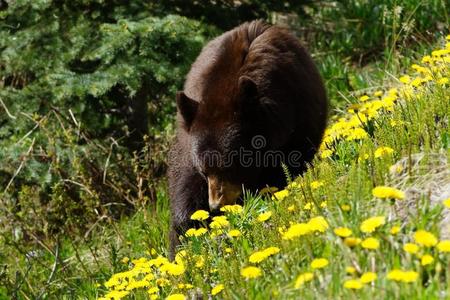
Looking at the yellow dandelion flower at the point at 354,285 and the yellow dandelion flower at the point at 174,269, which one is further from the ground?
the yellow dandelion flower at the point at 354,285

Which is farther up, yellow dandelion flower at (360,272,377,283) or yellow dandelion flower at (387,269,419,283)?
yellow dandelion flower at (387,269,419,283)

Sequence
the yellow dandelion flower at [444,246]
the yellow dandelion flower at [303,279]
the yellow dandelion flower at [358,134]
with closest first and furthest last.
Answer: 1. the yellow dandelion flower at [444,246]
2. the yellow dandelion flower at [303,279]
3. the yellow dandelion flower at [358,134]

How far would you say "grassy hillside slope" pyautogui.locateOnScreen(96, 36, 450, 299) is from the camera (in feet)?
9.29

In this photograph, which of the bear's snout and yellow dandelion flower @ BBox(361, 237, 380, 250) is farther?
the bear's snout

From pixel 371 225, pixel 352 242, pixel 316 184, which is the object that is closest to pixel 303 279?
pixel 352 242

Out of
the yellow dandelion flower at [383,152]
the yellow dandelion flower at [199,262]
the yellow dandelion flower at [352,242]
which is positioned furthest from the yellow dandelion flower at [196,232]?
the yellow dandelion flower at [352,242]

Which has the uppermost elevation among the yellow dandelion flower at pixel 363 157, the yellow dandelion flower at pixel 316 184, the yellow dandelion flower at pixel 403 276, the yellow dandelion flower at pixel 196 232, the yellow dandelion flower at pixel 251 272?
the yellow dandelion flower at pixel 403 276

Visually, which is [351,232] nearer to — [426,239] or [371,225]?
[371,225]

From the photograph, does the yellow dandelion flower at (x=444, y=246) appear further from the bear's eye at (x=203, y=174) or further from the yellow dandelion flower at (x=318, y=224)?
the bear's eye at (x=203, y=174)

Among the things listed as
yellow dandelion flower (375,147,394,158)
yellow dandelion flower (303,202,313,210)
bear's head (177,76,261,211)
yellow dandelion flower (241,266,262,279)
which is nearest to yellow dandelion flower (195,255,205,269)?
yellow dandelion flower (303,202,313,210)

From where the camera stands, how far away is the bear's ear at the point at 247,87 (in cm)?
486

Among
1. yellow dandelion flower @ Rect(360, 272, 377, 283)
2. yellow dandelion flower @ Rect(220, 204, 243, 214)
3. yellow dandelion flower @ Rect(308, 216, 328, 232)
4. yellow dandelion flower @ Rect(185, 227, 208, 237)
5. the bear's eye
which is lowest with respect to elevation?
the bear's eye

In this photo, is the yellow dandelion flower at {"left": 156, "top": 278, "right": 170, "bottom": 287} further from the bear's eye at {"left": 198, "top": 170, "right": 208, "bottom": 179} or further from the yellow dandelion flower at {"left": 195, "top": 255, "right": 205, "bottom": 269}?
the bear's eye at {"left": 198, "top": 170, "right": 208, "bottom": 179}

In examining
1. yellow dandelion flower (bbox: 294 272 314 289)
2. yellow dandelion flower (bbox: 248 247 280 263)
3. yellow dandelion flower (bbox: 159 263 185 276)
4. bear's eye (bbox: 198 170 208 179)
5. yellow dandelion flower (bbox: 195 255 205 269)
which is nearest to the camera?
yellow dandelion flower (bbox: 294 272 314 289)
